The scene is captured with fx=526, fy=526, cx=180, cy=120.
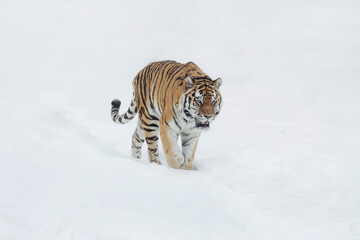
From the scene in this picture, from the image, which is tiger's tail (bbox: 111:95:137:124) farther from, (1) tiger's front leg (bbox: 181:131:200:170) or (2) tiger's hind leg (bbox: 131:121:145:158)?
(1) tiger's front leg (bbox: 181:131:200:170)

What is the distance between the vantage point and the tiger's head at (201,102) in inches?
207

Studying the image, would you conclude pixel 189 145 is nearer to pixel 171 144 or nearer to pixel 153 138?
pixel 171 144

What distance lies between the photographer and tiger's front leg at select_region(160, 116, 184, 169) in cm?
561

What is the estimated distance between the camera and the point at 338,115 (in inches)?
432

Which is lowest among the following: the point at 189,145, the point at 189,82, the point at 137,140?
the point at 137,140

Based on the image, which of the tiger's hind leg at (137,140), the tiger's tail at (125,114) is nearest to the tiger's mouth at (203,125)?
the tiger's hind leg at (137,140)

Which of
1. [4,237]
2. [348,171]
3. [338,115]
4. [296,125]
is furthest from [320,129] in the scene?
[4,237]

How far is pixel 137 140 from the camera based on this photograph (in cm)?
677

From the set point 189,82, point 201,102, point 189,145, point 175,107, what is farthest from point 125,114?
point 201,102

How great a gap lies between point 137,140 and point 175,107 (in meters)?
1.40

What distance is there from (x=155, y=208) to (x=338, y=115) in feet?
25.4

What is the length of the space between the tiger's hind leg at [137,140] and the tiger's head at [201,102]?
142 centimetres

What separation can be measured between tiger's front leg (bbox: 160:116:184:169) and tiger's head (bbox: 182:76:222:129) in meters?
0.30

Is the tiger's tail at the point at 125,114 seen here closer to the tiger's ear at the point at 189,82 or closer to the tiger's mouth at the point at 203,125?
the tiger's ear at the point at 189,82
